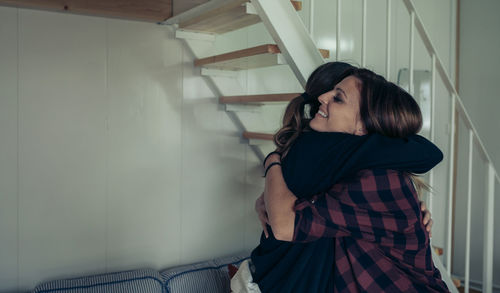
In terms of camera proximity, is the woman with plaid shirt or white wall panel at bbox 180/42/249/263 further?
white wall panel at bbox 180/42/249/263

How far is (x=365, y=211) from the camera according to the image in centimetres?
121

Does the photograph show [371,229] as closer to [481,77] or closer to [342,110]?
[342,110]

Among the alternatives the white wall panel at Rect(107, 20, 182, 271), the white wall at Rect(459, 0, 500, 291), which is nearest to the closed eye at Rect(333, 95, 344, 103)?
the white wall panel at Rect(107, 20, 182, 271)

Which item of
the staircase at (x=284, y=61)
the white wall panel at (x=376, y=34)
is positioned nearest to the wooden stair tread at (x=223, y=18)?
the staircase at (x=284, y=61)

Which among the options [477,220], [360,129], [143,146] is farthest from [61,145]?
[477,220]

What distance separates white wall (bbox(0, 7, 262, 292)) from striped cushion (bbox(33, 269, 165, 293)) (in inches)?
6.2

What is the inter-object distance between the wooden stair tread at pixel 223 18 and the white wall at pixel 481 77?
7.35 feet

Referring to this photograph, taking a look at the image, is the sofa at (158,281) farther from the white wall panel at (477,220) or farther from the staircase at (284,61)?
the white wall panel at (477,220)

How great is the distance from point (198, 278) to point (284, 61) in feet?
4.09

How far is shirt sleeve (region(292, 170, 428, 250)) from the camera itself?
1206 mm

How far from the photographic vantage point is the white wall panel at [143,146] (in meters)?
2.50

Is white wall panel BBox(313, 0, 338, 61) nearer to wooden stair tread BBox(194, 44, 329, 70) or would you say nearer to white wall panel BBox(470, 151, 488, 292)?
wooden stair tread BBox(194, 44, 329, 70)

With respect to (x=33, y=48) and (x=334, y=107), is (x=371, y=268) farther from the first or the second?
(x=33, y=48)

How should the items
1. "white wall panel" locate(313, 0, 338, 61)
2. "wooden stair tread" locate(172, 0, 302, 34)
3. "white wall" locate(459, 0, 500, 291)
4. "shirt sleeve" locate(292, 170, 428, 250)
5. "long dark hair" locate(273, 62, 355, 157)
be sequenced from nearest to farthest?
"shirt sleeve" locate(292, 170, 428, 250)
"long dark hair" locate(273, 62, 355, 157)
"wooden stair tread" locate(172, 0, 302, 34)
"white wall panel" locate(313, 0, 338, 61)
"white wall" locate(459, 0, 500, 291)
